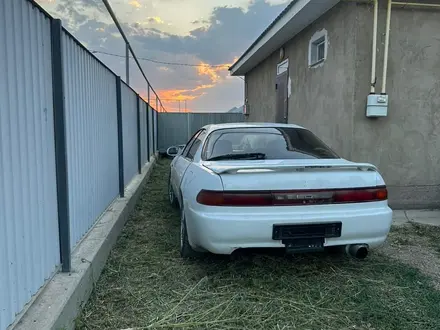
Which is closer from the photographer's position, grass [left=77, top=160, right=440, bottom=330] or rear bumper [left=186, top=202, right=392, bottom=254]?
grass [left=77, top=160, right=440, bottom=330]

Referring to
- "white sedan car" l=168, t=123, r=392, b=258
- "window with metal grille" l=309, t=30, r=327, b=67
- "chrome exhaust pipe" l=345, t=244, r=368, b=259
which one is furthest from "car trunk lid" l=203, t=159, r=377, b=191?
"window with metal grille" l=309, t=30, r=327, b=67

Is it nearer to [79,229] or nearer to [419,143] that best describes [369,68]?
[419,143]

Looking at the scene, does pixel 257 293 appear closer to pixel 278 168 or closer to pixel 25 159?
pixel 278 168

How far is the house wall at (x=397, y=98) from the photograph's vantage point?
5.37 meters

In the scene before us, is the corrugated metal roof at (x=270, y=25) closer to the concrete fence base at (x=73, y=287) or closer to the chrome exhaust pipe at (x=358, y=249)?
the chrome exhaust pipe at (x=358, y=249)

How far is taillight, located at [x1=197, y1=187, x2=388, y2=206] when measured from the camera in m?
2.84

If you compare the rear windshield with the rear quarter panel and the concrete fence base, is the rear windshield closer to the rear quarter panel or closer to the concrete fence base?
the rear quarter panel

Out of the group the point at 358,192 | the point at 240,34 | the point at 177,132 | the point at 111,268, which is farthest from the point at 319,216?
the point at 177,132

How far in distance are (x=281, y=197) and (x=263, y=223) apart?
0.85 ft

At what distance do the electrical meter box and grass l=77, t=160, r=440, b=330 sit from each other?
7.89 feet

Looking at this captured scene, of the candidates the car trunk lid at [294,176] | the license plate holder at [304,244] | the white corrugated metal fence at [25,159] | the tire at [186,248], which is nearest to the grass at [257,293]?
the tire at [186,248]

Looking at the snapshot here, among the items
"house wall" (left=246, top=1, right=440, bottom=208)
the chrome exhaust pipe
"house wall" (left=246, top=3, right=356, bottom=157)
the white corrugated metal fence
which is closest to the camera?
the white corrugated metal fence

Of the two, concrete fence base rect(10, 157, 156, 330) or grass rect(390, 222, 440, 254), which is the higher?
concrete fence base rect(10, 157, 156, 330)

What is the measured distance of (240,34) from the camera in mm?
14484
